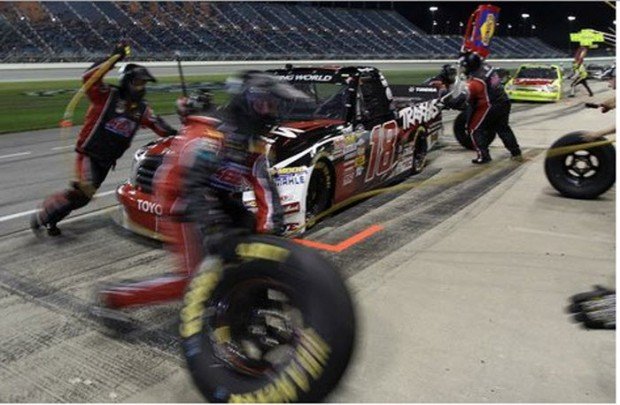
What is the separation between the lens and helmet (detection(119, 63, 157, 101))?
527cm

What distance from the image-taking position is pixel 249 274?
2.43m

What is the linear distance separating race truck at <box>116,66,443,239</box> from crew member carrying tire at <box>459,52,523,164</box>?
1.34m

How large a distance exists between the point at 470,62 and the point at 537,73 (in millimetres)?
13937

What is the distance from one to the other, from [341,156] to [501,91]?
4.73 metres

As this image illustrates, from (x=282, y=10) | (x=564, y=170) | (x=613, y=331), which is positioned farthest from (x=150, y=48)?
(x=613, y=331)

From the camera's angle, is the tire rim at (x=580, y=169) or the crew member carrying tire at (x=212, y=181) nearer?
the crew member carrying tire at (x=212, y=181)

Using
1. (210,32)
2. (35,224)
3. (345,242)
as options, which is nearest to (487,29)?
(345,242)

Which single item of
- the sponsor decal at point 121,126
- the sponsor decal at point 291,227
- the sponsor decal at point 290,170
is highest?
the sponsor decal at point 121,126

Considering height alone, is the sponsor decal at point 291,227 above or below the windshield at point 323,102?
below

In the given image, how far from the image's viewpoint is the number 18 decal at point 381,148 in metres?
6.61

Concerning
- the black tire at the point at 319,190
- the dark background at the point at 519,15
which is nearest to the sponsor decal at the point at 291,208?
the black tire at the point at 319,190

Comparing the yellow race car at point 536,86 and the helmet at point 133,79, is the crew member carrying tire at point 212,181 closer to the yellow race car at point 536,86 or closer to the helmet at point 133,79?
the helmet at point 133,79

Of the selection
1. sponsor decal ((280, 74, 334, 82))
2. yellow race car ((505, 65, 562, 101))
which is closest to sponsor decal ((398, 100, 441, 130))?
sponsor decal ((280, 74, 334, 82))

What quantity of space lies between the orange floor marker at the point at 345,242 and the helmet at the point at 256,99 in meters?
2.26
